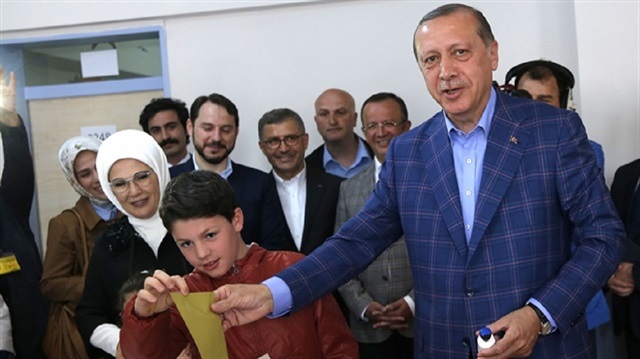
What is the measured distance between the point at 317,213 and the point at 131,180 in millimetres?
1106

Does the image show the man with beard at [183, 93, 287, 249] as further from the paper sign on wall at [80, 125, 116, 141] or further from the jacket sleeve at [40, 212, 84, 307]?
the paper sign on wall at [80, 125, 116, 141]

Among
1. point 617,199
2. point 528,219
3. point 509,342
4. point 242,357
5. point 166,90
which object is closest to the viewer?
point 509,342

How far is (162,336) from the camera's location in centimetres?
190

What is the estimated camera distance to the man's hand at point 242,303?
185 cm

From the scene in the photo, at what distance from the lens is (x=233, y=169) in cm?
381

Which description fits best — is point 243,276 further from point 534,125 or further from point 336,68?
point 336,68

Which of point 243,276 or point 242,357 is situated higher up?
point 243,276

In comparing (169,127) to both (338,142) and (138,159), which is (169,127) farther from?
(138,159)

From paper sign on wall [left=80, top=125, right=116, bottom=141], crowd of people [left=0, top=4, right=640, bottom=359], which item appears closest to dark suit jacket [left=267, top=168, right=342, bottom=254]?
crowd of people [left=0, top=4, right=640, bottom=359]

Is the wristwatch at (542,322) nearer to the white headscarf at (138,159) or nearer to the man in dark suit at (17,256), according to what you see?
the white headscarf at (138,159)

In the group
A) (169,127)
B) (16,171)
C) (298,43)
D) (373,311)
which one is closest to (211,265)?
(373,311)

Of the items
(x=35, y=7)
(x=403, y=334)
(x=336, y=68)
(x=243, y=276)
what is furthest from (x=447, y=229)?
(x=35, y=7)

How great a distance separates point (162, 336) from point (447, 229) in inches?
32.6

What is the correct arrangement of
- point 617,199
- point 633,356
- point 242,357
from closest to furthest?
point 242,357
point 633,356
point 617,199
